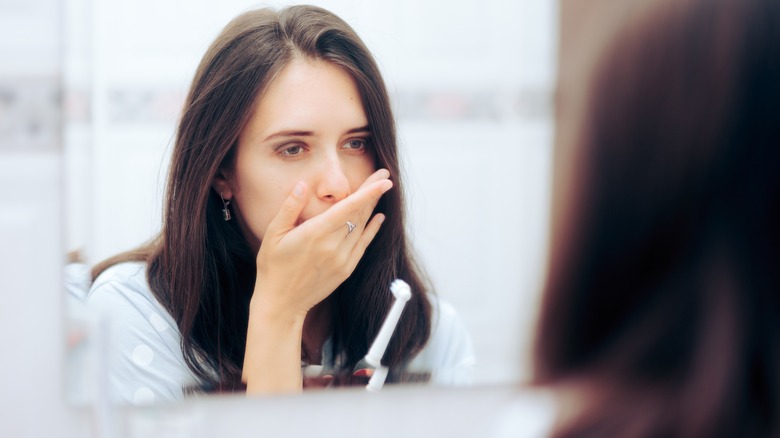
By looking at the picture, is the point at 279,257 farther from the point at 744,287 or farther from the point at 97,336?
the point at 744,287

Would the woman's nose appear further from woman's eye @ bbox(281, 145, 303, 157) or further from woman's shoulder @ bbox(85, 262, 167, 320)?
woman's shoulder @ bbox(85, 262, 167, 320)

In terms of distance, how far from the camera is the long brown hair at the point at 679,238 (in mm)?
527

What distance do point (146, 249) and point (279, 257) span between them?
0.40 ft

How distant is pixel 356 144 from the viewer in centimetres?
66

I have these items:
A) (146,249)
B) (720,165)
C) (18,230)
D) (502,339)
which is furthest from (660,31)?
(18,230)

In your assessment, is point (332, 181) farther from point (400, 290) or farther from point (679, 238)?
point (679, 238)

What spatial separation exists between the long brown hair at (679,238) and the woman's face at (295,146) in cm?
22

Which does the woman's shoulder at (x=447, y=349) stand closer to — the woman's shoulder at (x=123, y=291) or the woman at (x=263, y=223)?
the woman at (x=263, y=223)

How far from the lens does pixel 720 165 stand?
0.53 m

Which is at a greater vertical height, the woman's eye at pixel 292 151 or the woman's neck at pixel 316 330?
the woman's eye at pixel 292 151

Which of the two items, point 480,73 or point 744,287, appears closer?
point 744,287

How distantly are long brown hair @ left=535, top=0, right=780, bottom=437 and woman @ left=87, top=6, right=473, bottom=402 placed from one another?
0.21 m

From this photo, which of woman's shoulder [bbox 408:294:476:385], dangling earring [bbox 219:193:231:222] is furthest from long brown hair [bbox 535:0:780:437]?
dangling earring [bbox 219:193:231:222]

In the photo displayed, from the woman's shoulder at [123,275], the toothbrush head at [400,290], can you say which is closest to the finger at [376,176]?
the toothbrush head at [400,290]
